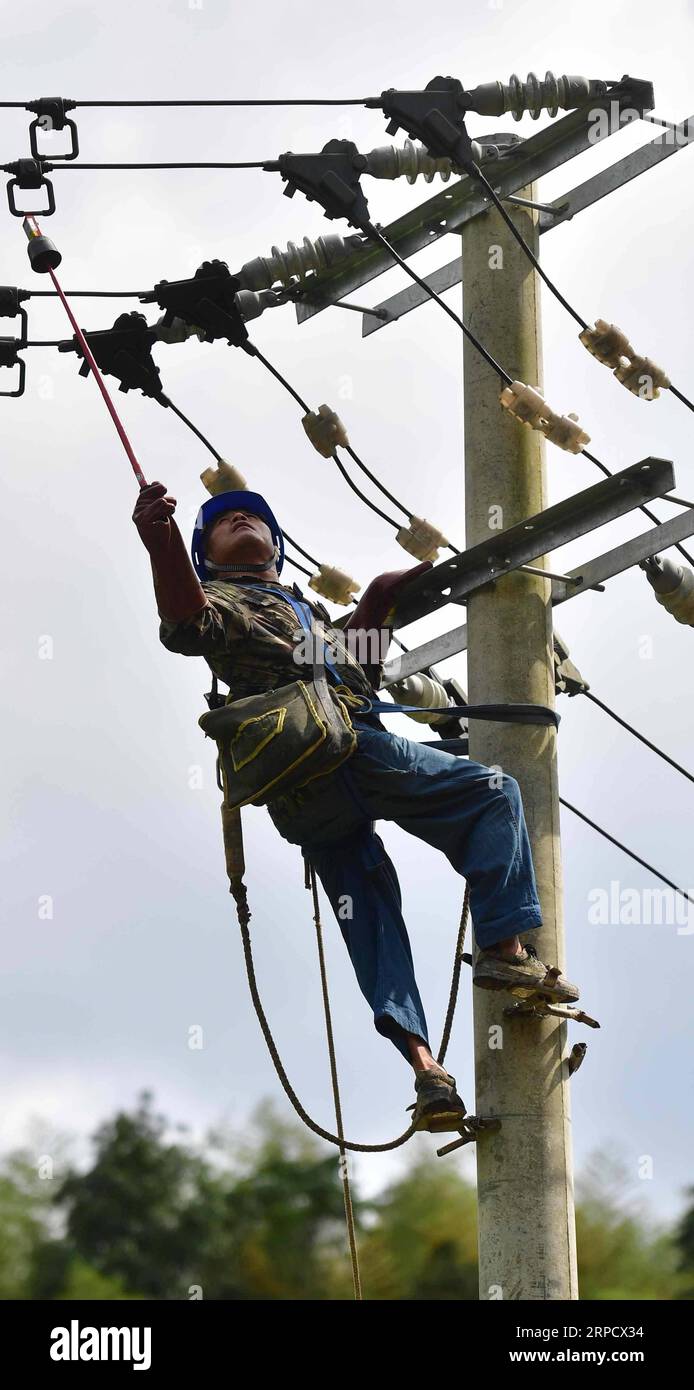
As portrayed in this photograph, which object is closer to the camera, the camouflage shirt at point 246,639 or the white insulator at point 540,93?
the camouflage shirt at point 246,639

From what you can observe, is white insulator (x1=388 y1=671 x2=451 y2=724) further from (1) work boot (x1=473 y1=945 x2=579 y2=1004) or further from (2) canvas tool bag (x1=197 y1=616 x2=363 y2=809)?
(1) work boot (x1=473 y1=945 x2=579 y2=1004)

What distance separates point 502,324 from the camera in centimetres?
751

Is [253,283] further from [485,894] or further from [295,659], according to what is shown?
[485,894]

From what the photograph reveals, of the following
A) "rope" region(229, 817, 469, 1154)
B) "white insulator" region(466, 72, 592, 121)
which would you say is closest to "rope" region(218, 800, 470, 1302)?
"rope" region(229, 817, 469, 1154)

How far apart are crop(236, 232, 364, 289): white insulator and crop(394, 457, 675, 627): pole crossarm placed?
1380 mm

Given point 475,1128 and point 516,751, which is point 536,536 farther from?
point 475,1128

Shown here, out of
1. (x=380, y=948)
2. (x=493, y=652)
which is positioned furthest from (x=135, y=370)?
(x=380, y=948)

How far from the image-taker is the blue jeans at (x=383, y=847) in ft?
21.7

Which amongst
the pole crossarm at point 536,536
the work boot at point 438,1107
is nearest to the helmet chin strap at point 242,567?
the pole crossarm at point 536,536

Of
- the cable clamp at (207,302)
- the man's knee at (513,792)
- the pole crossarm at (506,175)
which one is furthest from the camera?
the cable clamp at (207,302)

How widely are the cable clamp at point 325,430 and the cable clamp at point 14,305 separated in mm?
1051

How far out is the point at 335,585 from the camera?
809 centimetres

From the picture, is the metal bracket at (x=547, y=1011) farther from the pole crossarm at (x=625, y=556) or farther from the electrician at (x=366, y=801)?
the pole crossarm at (x=625, y=556)
